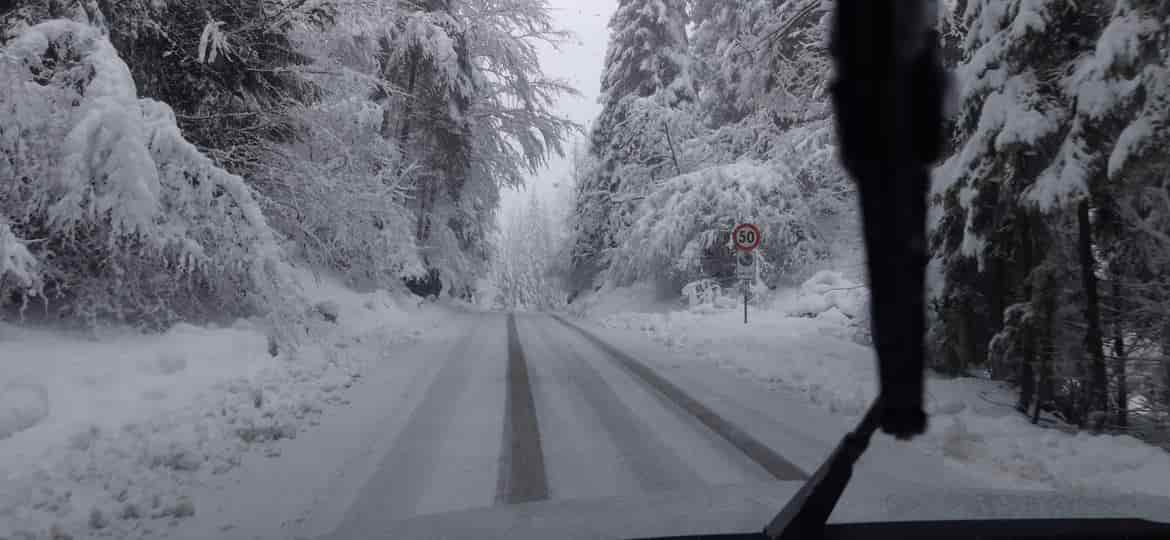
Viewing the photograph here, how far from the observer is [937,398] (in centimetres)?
717

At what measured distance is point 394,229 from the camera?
17.0 meters

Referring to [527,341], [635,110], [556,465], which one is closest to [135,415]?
[556,465]

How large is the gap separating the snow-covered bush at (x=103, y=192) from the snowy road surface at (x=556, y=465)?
244 cm

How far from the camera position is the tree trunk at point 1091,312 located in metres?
5.97

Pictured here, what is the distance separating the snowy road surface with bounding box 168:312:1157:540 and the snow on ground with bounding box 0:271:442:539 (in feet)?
1.16

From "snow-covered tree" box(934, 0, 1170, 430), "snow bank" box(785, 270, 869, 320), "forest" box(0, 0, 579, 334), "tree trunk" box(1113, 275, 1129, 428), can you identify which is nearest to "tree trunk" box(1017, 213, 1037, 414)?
"snow-covered tree" box(934, 0, 1170, 430)

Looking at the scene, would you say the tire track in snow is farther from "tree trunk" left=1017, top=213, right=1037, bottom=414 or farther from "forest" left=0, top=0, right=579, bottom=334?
"forest" left=0, top=0, right=579, bottom=334

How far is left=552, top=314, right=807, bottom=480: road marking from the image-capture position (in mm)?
4879

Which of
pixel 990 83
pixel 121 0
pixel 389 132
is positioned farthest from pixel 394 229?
pixel 990 83

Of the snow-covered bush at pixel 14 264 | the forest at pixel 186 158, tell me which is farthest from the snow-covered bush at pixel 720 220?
the snow-covered bush at pixel 14 264

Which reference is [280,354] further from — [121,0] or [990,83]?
[990,83]

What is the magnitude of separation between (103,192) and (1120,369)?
914 centimetres

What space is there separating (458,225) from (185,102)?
16162mm

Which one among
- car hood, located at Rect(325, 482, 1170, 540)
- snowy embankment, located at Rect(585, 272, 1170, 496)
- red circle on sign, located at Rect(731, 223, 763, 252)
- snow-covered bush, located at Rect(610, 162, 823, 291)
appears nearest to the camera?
car hood, located at Rect(325, 482, 1170, 540)
